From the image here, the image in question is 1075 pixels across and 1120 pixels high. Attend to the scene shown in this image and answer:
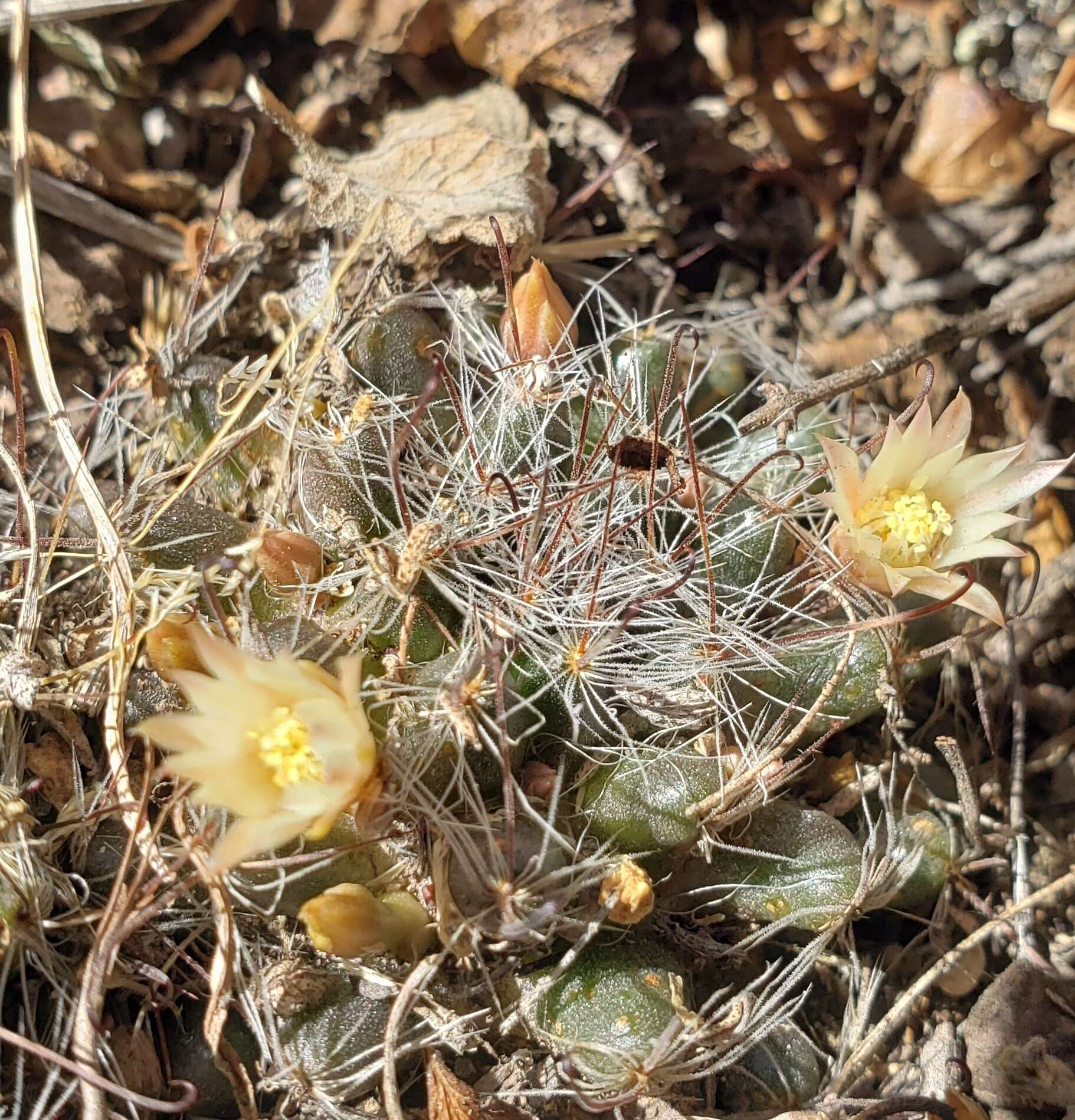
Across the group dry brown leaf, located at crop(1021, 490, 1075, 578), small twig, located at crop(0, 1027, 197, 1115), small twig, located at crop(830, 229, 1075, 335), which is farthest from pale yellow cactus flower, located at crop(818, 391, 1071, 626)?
small twig, located at crop(0, 1027, 197, 1115)

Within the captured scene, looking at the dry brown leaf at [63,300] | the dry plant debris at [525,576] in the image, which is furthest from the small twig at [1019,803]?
the dry brown leaf at [63,300]

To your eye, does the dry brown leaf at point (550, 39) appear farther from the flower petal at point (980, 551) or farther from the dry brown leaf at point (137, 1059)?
the dry brown leaf at point (137, 1059)

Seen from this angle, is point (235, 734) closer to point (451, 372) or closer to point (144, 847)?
point (144, 847)

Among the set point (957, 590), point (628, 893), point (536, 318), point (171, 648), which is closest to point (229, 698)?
point (171, 648)

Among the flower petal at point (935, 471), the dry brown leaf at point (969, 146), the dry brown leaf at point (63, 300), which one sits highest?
the dry brown leaf at point (969, 146)

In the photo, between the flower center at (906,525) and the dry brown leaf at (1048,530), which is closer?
the flower center at (906,525)

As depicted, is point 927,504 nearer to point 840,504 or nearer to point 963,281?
point 840,504

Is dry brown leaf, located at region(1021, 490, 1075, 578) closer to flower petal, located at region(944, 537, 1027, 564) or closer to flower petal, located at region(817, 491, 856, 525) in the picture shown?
flower petal, located at region(944, 537, 1027, 564)
